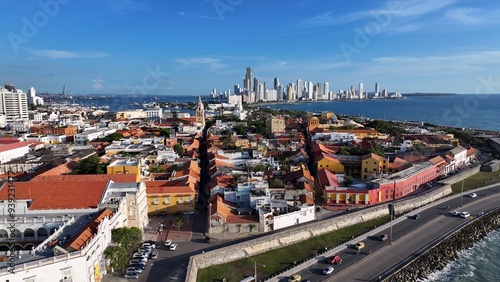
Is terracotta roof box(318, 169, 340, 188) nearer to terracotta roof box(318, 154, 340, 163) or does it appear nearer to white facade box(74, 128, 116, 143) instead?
terracotta roof box(318, 154, 340, 163)

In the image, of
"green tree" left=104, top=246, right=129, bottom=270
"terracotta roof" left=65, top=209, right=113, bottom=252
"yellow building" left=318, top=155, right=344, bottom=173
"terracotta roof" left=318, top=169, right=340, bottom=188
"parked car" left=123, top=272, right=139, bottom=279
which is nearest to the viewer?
"terracotta roof" left=65, top=209, right=113, bottom=252

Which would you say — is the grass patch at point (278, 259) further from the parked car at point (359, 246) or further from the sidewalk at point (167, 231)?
the sidewalk at point (167, 231)

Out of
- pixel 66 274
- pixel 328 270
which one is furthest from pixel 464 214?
pixel 66 274

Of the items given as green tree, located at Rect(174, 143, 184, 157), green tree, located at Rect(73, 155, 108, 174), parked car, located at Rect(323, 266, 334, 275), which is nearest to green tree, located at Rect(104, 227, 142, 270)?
parked car, located at Rect(323, 266, 334, 275)

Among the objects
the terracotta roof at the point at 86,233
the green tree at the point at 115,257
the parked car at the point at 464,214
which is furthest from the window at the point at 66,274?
the parked car at the point at 464,214

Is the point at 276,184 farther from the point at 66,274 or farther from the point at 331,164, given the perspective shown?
the point at 66,274
